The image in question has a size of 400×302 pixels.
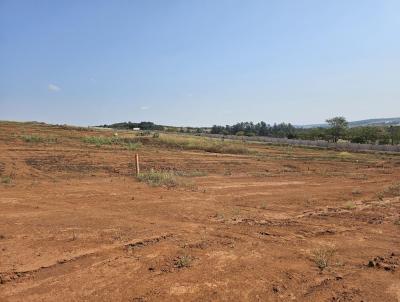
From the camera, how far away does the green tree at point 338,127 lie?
251 ft

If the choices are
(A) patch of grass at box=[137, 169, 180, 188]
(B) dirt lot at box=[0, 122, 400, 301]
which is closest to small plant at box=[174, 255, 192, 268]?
(B) dirt lot at box=[0, 122, 400, 301]

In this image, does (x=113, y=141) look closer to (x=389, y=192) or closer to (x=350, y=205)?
(x=389, y=192)

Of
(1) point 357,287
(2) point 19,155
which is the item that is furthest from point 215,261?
(2) point 19,155

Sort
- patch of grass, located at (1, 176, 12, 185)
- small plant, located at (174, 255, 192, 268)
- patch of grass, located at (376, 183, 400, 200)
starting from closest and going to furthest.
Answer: small plant, located at (174, 255, 192, 268) < patch of grass, located at (376, 183, 400, 200) < patch of grass, located at (1, 176, 12, 185)

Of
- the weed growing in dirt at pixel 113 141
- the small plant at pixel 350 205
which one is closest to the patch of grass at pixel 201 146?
the weed growing in dirt at pixel 113 141

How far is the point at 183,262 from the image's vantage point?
7098 mm

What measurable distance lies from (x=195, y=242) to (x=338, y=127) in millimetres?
72859

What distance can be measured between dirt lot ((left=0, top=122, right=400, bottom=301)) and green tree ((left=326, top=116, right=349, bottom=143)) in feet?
204

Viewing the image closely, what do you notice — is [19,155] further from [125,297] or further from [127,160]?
[125,297]

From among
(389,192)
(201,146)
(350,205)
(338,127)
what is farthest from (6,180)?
(338,127)

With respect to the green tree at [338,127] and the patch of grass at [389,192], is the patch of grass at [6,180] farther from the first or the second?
the green tree at [338,127]

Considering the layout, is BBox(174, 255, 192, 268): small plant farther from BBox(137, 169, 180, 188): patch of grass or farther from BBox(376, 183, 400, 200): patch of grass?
BBox(376, 183, 400, 200): patch of grass

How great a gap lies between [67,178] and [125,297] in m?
13.8

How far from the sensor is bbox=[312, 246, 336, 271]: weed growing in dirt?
7179mm
